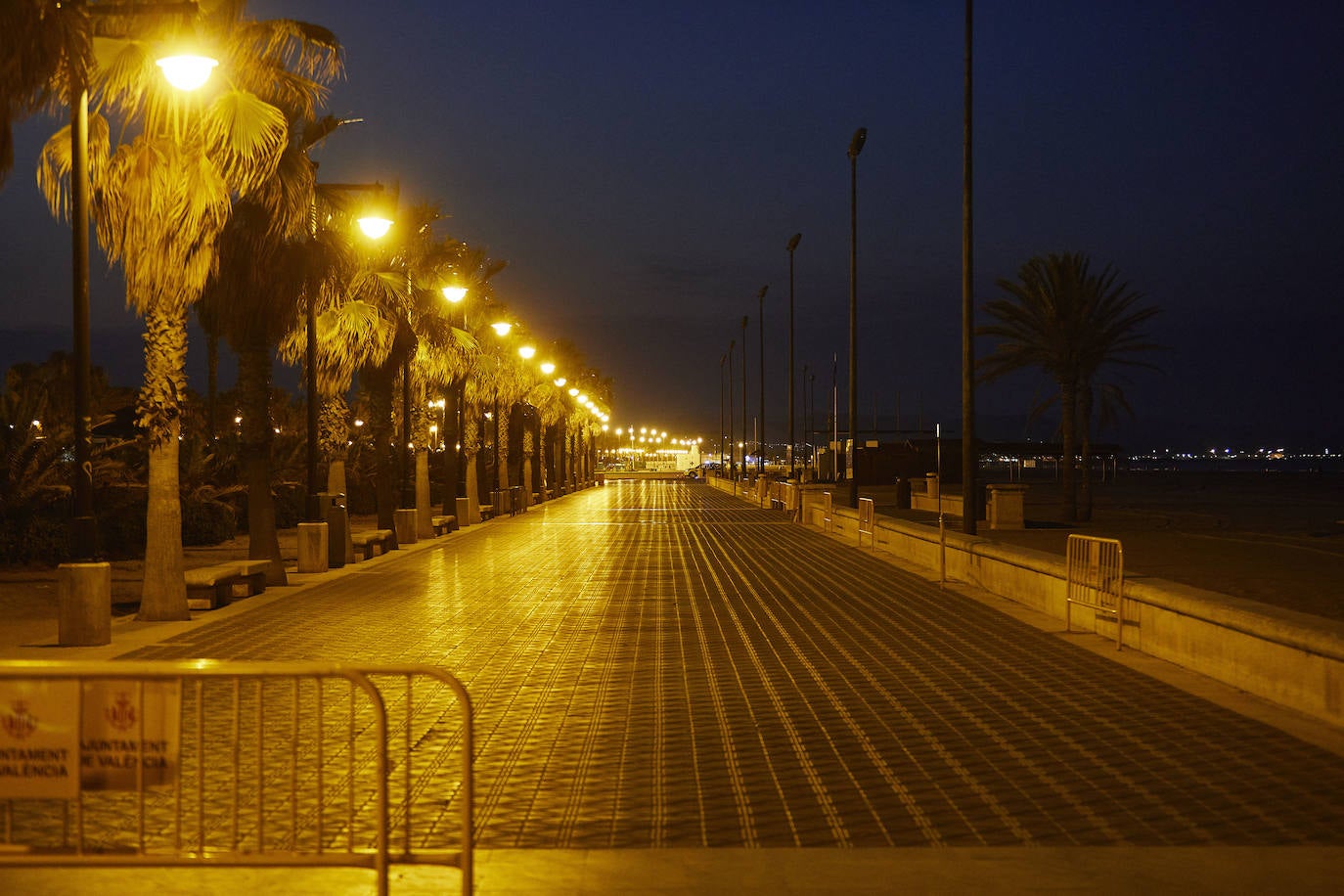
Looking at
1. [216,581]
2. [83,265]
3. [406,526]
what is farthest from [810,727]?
[406,526]

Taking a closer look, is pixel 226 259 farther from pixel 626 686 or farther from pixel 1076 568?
pixel 1076 568

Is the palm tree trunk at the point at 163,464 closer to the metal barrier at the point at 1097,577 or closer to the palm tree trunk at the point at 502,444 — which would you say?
the metal barrier at the point at 1097,577

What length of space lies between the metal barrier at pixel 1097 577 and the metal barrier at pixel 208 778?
7485 millimetres

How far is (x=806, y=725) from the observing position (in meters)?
10.4

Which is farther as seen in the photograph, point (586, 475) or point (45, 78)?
point (586, 475)

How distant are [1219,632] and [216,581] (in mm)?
12663

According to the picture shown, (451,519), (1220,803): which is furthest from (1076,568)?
(451,519)

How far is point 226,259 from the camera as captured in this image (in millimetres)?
20766

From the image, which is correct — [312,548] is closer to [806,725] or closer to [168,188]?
[168,188]

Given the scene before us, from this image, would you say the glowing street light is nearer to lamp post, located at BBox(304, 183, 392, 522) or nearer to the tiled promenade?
the tiled promenade

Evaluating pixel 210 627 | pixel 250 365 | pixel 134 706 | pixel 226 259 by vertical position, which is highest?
pixel 226 259

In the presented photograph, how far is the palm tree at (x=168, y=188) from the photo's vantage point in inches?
656

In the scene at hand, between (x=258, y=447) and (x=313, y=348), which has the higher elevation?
(x=313, y=348)

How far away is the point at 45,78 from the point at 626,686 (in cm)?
731
